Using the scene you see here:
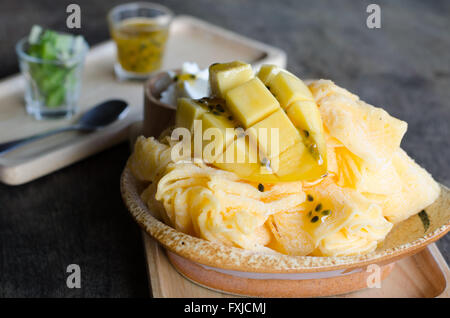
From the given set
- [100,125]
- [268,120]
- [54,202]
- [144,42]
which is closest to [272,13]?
[144,42]

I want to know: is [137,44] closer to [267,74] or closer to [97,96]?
[97,96]

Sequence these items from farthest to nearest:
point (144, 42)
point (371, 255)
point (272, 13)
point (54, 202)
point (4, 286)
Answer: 1. point (272, 13)
2. point (144, 42)
3. point (54, 202)
4. point (4, 286)
5. point (371, 255)

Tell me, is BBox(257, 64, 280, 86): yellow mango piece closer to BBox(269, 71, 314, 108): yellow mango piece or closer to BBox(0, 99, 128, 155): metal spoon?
BBox(269, 71, 314, 108): yellow mango piece

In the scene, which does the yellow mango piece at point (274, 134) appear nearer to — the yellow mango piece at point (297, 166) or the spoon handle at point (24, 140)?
the yellow mango piece at point (297, 166)

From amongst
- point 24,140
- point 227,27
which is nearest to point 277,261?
point 24,140

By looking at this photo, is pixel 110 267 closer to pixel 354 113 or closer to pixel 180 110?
pixel 180 110

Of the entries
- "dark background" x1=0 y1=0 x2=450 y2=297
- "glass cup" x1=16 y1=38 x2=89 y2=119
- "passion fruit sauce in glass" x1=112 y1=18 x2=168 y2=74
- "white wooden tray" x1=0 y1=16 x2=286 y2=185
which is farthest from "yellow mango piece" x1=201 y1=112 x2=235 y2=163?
"passion fruit sauce in glass" x1=112 y1=18 x2=168 y2=74
